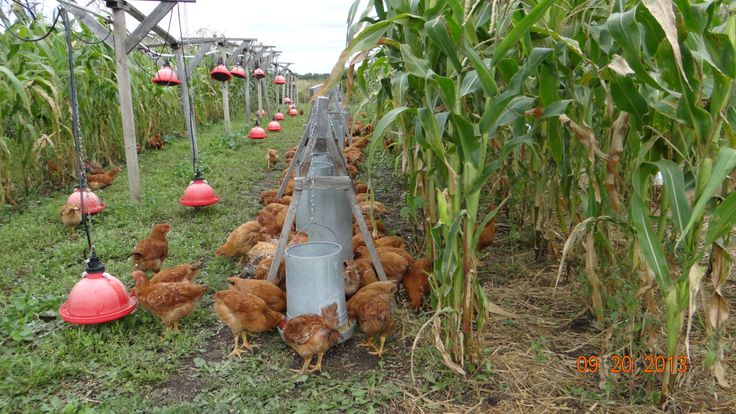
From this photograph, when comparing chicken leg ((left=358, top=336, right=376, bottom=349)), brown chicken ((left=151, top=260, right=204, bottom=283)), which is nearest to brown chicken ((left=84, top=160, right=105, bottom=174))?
brown chicken ((left=151, top=260, right=204, bottom=283))

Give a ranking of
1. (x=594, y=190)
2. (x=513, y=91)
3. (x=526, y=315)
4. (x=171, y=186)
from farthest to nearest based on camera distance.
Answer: (x=171, y=186) < (x=526, y=315) < (x=594, y=190) < (x=513, y=91)

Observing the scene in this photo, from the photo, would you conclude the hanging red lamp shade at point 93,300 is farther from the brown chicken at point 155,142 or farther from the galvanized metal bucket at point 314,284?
the brown chicken at point 155,142

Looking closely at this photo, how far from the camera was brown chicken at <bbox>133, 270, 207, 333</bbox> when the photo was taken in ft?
8.70

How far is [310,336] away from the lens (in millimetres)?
2330

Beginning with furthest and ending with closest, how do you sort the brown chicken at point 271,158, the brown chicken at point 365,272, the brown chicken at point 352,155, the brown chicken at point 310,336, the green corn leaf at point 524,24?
the brown chicken at point 271,158
the brown chicken at point 352,155
the brown chicken at point 365,272
the brown chicken at point 310,336
the green corn leaf at point 524,24

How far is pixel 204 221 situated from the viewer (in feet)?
16.1

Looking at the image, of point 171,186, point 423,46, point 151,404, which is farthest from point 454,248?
point 171,186

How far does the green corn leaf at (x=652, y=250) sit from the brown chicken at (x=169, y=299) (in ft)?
7.62

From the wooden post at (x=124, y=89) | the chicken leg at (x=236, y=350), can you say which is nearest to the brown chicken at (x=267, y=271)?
the chicken leg at (x=236, y=350)

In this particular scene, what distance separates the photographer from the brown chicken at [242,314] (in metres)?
2.53

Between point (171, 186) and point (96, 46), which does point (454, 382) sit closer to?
point (171, 186)

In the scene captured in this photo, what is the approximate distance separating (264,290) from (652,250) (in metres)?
2.04

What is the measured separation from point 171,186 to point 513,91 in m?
5.61
